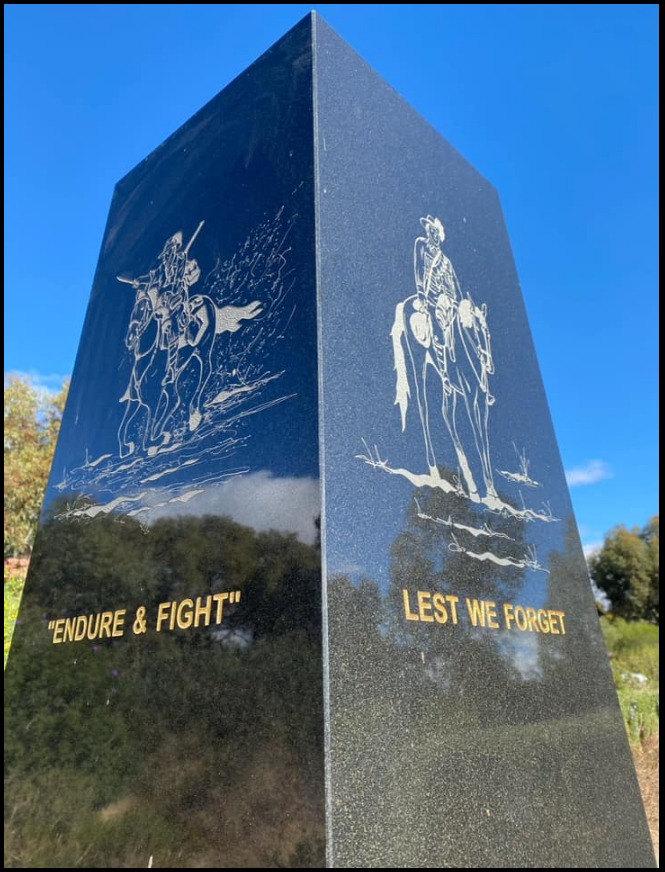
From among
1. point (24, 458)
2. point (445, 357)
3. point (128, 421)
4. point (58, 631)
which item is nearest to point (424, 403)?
point (445, 357)

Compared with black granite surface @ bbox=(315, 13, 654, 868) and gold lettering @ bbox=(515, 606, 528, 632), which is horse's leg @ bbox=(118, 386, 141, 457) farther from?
gold lettering @ bbox=(515, 606, 528, 632)

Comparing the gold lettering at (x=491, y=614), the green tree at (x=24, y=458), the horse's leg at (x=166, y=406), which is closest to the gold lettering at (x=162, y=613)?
the horse's leg at (x=166, y=406)

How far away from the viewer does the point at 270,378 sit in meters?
3.10

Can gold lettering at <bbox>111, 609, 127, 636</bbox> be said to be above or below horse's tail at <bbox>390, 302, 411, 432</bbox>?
below

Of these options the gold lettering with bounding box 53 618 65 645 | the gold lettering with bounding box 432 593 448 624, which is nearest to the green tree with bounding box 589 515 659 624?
the gold lettering with bounding box 432 593 448 624

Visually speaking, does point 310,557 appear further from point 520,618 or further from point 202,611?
point 520,618

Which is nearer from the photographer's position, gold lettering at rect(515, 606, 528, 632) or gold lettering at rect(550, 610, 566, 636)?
gold lettering at rect(515, 606, 528, 632)

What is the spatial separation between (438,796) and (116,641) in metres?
1.74

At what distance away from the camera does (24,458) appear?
14.9 metres

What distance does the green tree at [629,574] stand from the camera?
25.2 metres

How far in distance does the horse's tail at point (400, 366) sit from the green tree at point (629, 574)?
2569 centimetres

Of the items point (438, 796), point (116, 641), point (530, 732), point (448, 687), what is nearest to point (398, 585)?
point (448, 687)

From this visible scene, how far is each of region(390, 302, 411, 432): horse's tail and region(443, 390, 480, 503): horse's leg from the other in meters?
0.41

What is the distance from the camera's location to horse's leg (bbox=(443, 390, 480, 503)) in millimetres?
3512
